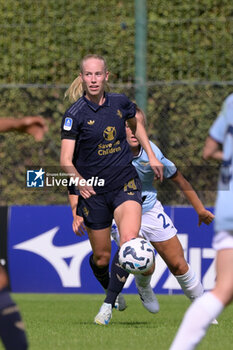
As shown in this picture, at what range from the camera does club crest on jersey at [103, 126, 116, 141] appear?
25.0ft

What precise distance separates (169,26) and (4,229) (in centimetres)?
359

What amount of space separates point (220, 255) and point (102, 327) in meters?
3.33

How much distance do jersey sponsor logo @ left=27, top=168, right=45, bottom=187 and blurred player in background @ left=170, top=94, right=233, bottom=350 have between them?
271 inches

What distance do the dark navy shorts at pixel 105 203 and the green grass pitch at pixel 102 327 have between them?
35.1 inches

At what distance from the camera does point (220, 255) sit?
15.3ft

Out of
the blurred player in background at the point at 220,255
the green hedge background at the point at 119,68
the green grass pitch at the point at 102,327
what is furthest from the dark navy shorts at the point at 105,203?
the green hedge background at the point at 119,68

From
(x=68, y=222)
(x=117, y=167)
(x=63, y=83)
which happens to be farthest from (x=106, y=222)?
(x=63, y=83)

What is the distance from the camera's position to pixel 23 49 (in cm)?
1286

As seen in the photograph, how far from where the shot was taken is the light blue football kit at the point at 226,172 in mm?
4629

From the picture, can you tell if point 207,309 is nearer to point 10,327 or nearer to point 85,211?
point 10,327

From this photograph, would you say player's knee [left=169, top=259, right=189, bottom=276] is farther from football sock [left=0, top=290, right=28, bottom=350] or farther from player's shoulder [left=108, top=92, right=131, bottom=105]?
football sock [left=0, top=290, right=28, bottom=350]

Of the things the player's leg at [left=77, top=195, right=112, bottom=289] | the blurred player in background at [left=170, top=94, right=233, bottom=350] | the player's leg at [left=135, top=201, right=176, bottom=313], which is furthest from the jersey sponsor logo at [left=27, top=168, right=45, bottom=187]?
the blurred player in background at [left=170, top=94, right=233, bottom=350]

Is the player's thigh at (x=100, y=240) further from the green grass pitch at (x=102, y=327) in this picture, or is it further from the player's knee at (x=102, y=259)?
the green grass pitch at (x=102, y=327)

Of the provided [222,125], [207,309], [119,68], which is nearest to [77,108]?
[222,125]
